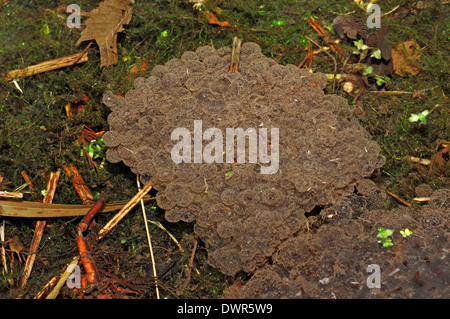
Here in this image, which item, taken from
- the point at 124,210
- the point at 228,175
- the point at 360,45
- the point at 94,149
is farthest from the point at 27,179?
the point at 360,45

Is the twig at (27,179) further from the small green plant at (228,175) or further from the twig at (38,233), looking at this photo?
the small green plant at (228,175)

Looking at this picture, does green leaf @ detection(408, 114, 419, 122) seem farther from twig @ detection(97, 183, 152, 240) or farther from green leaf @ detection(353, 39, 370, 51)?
twig @ detection(97, 183, 152, 240)

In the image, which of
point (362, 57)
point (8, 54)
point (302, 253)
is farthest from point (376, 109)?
point (8, 54)

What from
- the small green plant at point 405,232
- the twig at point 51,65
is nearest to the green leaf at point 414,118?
the small green plant at point 405,232

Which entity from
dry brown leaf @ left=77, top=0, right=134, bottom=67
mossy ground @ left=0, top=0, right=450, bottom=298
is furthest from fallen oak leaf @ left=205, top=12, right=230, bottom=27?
dry brown leaf @ left=77, top=0, right=134, bottom=67
